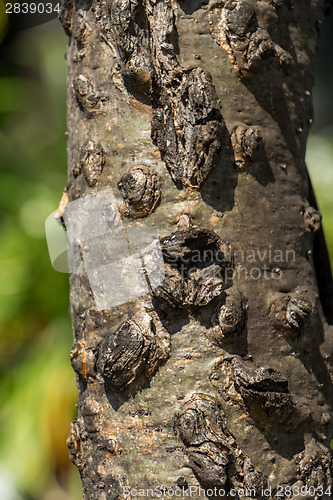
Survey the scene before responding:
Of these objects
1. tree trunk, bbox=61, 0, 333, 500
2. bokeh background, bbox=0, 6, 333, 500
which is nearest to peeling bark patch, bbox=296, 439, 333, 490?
tree trunk, bbox=61, 0, 333, 500

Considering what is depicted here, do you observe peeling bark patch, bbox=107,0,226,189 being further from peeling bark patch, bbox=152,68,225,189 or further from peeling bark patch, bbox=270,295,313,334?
peeling bark patch, bbox=270,295,313,334

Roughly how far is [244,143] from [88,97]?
0.17 m

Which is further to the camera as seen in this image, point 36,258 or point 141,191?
point 36,258

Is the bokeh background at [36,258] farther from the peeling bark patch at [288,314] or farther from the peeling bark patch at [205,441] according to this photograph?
the peeling bark patch at [205,441]

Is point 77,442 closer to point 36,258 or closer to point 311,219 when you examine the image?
point 311,219

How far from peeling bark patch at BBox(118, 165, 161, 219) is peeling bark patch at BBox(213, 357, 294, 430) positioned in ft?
0.53

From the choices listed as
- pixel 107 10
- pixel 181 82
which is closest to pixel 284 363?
pixel 181 82

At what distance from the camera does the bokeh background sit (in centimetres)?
171

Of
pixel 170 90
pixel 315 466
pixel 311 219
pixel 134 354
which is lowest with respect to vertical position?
pixel 315 466

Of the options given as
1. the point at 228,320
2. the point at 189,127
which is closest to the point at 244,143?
the point at 189,127

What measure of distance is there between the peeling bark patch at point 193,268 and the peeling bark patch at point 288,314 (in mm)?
61

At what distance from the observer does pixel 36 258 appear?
1.96 m

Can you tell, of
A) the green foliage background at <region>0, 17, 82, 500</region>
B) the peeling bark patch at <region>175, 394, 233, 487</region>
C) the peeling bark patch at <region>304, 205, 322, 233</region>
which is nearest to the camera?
the peeling bark patch at <region>175, 394, 233, 487</region>

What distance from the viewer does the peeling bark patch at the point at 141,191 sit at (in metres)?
0.48
